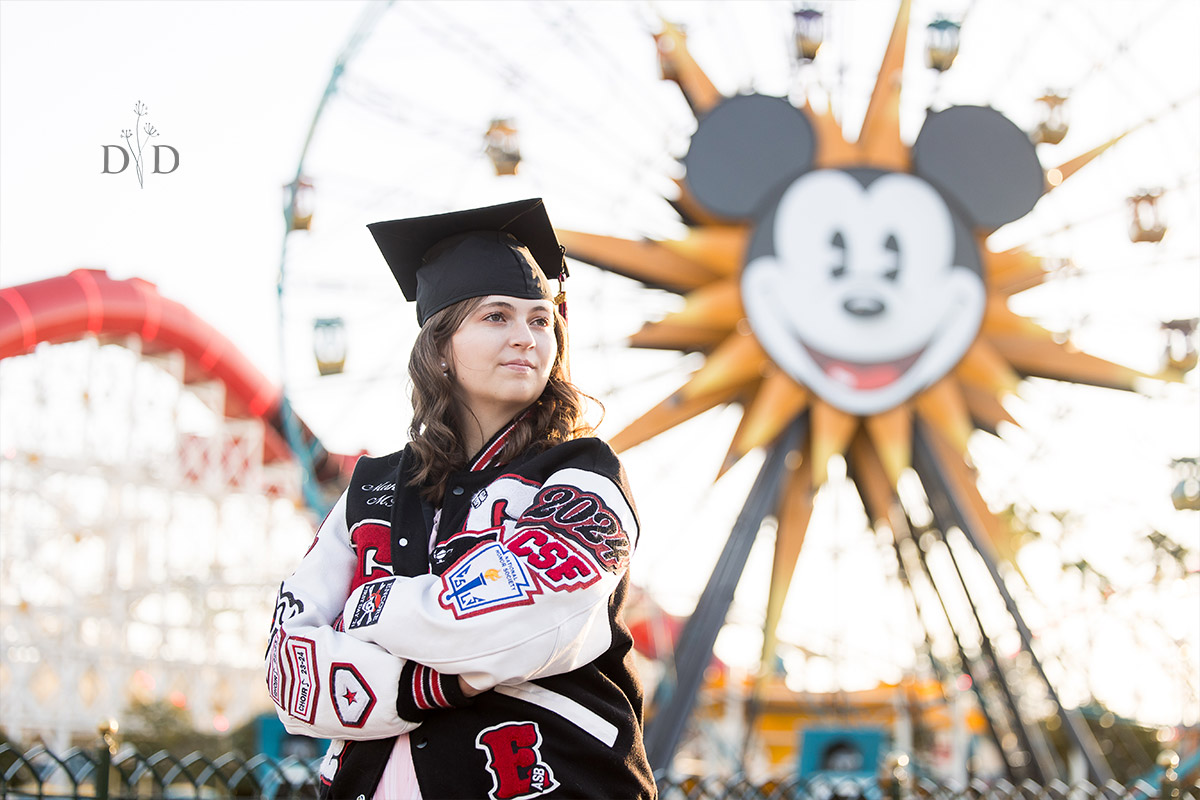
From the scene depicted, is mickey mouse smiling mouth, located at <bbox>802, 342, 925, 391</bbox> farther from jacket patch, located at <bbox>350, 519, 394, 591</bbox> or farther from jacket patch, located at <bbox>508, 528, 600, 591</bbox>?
jacket patch, located at <bbox>508, 528, 600, 591</bbox>

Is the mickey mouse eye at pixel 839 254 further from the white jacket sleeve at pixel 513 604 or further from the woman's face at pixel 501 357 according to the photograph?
the white jacket sleeve at pixel 513 604

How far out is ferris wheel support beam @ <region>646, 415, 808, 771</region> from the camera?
8.80m

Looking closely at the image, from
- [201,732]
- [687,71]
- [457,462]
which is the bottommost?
[201,732]

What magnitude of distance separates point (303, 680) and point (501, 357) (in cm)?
61

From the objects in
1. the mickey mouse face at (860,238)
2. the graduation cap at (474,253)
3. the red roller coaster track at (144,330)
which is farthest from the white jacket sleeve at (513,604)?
the red roller coaster track at (144,330)

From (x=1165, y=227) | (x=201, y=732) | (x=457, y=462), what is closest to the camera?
(x=457, y=462)

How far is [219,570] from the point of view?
729 inches

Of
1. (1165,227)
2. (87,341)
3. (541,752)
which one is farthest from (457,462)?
(87,341)

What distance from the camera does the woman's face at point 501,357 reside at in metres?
2.07

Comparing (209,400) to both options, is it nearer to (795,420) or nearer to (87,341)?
(87,341)

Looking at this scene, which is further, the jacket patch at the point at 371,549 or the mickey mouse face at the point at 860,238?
the mickey mouse face at the point at 860,238

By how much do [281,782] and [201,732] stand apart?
1740 centimetres

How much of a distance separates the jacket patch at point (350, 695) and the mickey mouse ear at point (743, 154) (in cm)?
783

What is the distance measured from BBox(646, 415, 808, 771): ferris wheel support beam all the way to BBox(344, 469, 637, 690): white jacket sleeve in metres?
7.07
